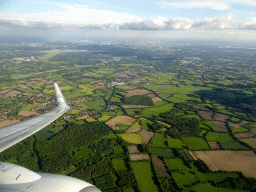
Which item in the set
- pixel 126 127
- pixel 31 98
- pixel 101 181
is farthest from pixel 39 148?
pixel 31 98

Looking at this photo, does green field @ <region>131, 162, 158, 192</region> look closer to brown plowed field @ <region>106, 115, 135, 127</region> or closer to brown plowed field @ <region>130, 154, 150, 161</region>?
brown plowed field @ <region>130, 154, 150, 161</region>

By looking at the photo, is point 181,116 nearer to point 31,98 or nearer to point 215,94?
point 215,94

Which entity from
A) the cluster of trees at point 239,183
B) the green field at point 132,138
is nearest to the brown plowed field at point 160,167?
the green field at point 132,138

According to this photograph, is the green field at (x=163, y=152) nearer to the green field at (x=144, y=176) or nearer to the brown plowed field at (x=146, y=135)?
the brown plowed field at (x=146, y=135)

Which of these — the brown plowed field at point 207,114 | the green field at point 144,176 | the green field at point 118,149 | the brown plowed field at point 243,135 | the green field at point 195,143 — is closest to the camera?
the green field at point 144,176

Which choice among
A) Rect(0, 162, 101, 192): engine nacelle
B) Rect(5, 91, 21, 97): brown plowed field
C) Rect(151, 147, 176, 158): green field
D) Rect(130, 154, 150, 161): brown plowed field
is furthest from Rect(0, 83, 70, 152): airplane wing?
Rect(5, 91, 21, 97): brown plowed field

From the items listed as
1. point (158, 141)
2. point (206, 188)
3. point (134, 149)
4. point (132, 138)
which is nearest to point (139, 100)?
point (132, 138)
